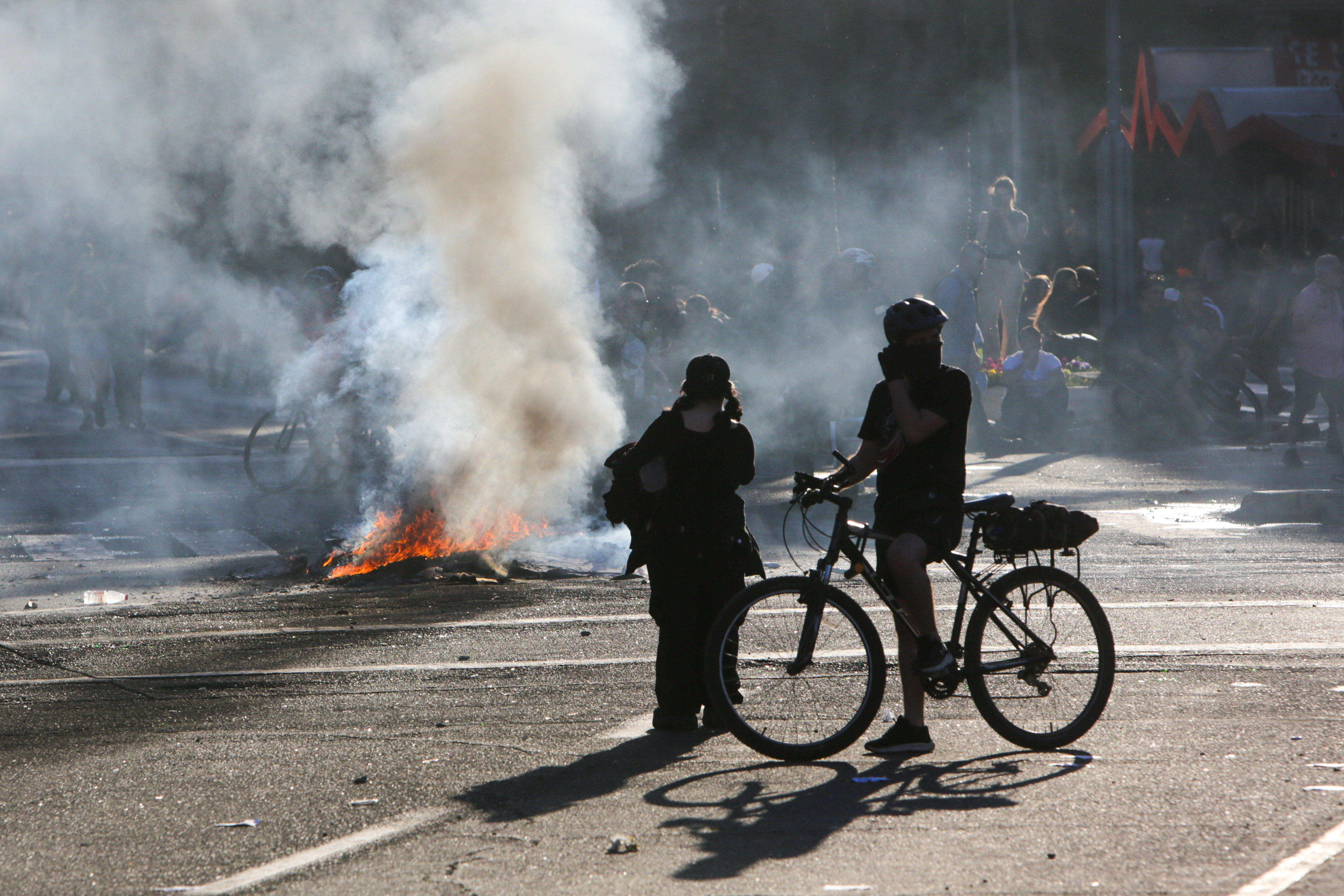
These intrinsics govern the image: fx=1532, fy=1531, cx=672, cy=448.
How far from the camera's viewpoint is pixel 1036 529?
17.6 feet

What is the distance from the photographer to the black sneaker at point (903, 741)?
5.31 meters

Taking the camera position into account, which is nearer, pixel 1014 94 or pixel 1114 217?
pixel 1114 217

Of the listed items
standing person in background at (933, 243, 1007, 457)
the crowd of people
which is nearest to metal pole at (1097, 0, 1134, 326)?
the crowd of people

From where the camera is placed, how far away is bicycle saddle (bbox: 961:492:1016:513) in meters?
5.42

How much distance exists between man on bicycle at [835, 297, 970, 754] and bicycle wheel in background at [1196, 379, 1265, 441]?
37.5 feet

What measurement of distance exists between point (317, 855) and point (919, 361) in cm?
257

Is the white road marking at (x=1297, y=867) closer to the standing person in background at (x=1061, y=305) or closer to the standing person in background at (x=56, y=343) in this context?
the standing person in background at (x=1061, y=305)

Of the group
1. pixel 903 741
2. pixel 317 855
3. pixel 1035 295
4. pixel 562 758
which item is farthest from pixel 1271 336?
pixel 317 855

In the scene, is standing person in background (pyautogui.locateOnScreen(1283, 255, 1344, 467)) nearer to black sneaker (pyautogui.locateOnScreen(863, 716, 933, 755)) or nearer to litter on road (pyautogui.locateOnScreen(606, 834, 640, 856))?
black sneaker (pyautogui.locateOnScreen(863, 716, 933, 755))

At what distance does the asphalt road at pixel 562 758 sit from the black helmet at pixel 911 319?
1476mm

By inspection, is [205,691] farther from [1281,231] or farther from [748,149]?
[1281,231]

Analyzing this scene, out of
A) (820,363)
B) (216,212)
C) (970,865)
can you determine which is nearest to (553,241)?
(820,363)

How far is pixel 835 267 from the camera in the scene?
15.1 meters

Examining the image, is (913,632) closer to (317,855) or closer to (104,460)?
(317,855)
